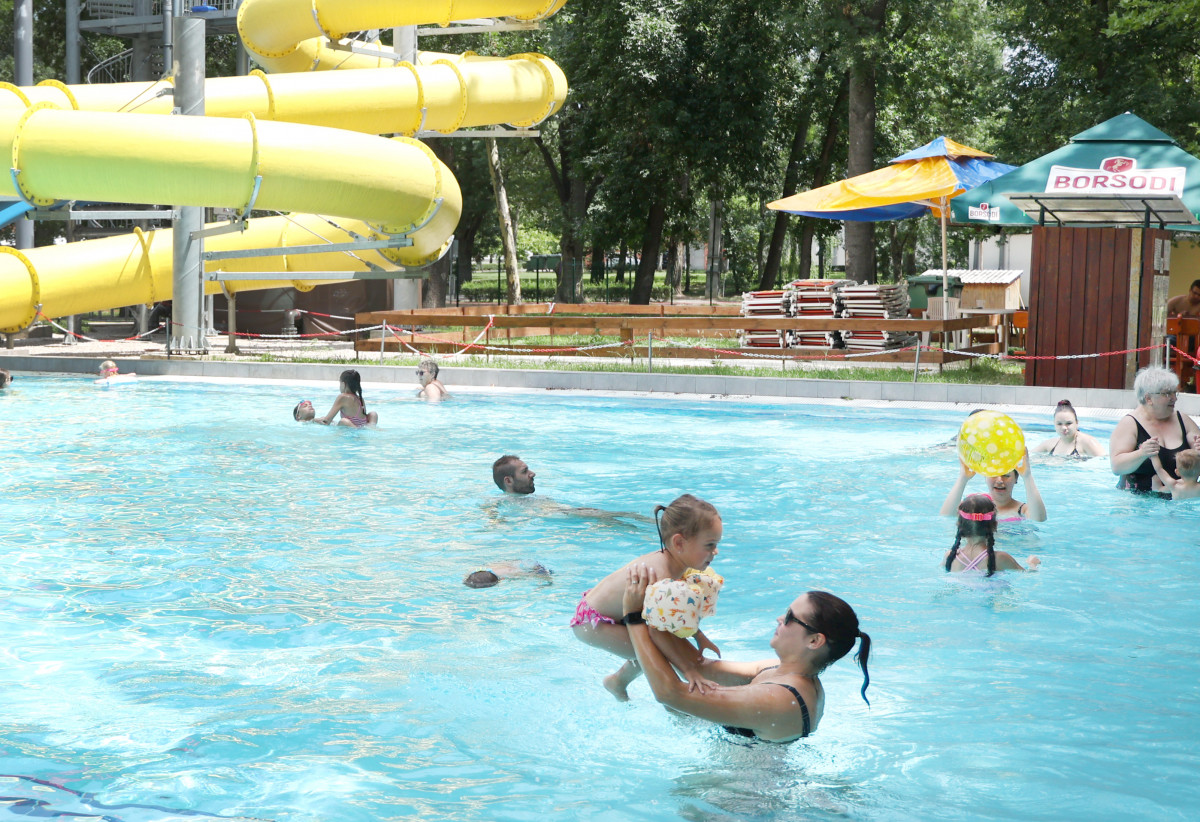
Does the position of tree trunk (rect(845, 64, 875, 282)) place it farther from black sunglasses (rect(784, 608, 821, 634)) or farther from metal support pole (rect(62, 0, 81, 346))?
black sunglasses (rect(784, 608, 821, 634))

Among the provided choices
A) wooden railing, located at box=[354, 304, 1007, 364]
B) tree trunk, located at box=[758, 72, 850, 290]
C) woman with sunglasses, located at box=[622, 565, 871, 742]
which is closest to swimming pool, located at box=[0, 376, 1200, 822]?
woman with sunglasses, located at box=[622, 565, 871, 742]

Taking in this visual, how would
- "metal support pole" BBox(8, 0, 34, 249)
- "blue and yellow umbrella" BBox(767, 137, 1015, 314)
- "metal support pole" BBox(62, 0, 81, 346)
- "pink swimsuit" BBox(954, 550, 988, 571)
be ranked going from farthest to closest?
1. "metal support pole" BBox(62, 0, 81, 346)
2. "metal support pole" BBox(8, 0, 34, 249)
3. "blue and yellow umbrella" BBox(767, 137, 1015, 314)
4. "pink swimsuit" BBox(954, 550, 988, 571)

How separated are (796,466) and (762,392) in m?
4.54

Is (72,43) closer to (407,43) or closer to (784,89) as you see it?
(407,43)

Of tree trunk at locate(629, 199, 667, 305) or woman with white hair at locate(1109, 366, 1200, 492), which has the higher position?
tree trunk at locate(629, 199, 667, 305)

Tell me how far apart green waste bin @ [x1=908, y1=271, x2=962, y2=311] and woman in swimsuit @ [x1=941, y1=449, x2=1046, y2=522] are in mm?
17483

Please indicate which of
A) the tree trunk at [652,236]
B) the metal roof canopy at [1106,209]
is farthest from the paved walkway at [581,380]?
the tree trunk at [652,236]

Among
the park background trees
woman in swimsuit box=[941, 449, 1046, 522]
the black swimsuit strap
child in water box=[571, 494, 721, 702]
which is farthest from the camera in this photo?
the park background trees

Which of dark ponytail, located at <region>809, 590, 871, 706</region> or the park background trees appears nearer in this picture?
dark ponytail, located at <region>809, 590, 871, 706</region>

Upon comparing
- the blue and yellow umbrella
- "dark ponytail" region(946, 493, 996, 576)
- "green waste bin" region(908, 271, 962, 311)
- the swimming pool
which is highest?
the blue and yellow umbrella

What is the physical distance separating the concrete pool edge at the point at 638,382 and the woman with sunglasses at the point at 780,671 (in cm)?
1159

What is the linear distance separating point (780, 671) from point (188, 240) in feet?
57.8

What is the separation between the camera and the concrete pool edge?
15898 millimetres

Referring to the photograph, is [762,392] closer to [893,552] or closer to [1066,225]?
[1066,225]
